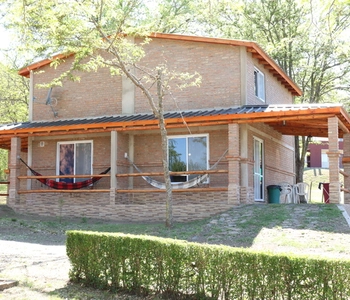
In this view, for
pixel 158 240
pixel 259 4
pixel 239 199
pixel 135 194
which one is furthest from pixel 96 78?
pixel 158 240

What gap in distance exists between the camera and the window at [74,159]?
1816 cm

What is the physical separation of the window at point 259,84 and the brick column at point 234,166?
3.63 metres

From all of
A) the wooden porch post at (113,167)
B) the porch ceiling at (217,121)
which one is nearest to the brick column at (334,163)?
the porch ceiling at (217,121)

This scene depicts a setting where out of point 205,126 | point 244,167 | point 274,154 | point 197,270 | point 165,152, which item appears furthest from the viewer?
point 274,154

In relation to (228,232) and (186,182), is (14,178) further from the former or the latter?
(228,232)

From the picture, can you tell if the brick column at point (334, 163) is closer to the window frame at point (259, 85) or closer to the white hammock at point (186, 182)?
the white hammock at point (186, 182)

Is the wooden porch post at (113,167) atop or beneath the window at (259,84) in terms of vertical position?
beneath

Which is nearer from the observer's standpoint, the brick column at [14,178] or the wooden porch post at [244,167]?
the wooden porch post at [244,167]

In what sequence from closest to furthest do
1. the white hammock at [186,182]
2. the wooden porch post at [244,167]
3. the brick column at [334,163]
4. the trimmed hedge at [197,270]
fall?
the trimmed hedge at [197,270]
the brick column at [334,163]
the wooden porch post at [244,167]
the white hammock at [186,182]

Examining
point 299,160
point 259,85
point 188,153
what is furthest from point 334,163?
point 299,160

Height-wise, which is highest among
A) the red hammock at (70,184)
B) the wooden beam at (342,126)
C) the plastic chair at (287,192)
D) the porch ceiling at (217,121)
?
the porch ceiling at (217,121)

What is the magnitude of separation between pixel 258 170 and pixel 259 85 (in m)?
3.17

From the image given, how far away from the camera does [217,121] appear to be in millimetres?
14773

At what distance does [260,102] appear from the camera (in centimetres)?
1783
